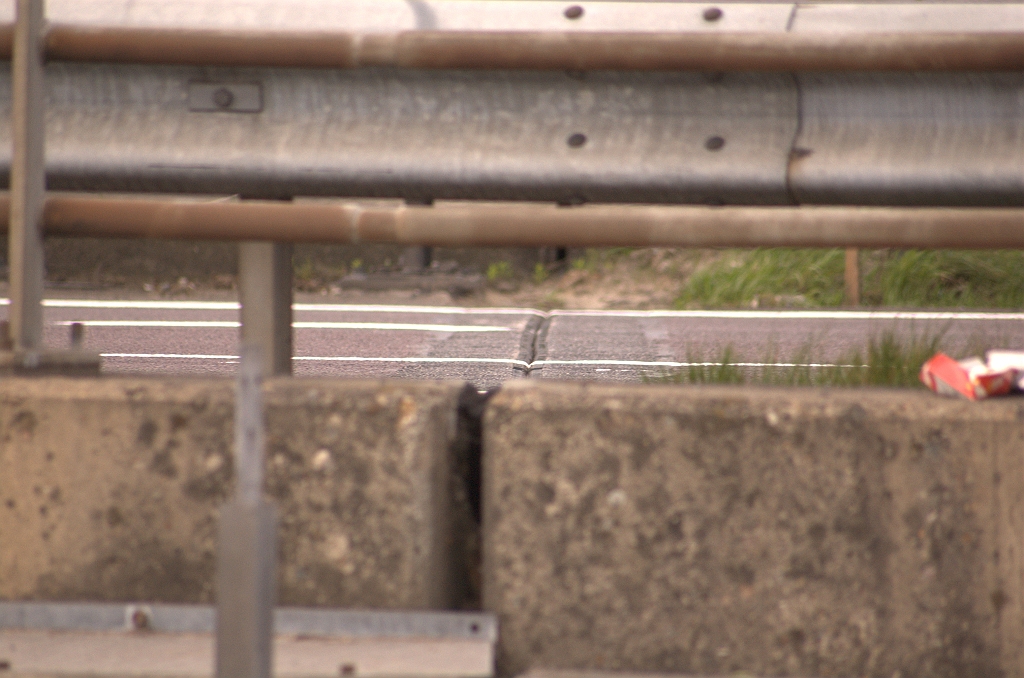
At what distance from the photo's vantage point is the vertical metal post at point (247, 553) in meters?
1.56

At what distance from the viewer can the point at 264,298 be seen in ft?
7.81

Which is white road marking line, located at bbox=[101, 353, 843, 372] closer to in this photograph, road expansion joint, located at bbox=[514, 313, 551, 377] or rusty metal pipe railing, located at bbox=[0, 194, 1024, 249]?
road expansion joint, located at bbox=[514, 313, 551, 377]

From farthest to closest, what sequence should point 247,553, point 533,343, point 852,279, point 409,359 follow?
point 852,279, point 533,343, point 409,359, point 247,553

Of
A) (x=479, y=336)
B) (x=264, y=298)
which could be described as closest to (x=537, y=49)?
(x=264, y=298)

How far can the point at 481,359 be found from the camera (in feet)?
20.2

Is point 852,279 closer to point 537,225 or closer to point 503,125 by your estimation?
point 503,125

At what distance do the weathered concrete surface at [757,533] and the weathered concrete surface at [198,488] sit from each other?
17cm

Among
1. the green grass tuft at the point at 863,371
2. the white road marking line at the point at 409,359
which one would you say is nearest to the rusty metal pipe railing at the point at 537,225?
the green grass tuft at the point at 863,371

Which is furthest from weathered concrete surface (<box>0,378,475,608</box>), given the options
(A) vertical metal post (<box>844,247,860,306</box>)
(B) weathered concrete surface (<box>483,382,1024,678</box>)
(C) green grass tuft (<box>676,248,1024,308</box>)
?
(A) vertical metal post (<box>844,247,860,306</box>)

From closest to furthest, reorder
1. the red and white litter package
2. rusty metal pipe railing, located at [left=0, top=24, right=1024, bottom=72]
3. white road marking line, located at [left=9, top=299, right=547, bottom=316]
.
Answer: the red and white litter package
rusty metal pipe railing, located at [left=0, top=24, right=1024, bottom=72]
white road marking line, located at [left=9, top=299, right=547, bottom=316]

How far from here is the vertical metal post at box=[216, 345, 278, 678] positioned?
1559mm

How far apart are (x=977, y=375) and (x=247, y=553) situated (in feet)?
4.45

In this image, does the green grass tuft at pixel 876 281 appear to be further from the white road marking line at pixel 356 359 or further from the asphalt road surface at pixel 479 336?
the white road marking line at pixel 356 359

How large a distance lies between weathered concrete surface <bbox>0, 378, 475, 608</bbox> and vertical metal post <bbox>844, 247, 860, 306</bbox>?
26.9 ft
